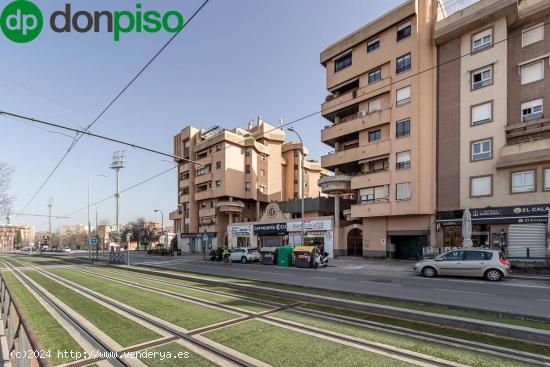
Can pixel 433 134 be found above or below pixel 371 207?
above

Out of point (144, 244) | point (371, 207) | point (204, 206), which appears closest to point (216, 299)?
point (371, 207)

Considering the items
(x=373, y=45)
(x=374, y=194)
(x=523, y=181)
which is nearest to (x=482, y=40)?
(x=373, y=45)

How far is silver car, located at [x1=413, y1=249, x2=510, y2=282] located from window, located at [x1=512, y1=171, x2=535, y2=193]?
9.54 m

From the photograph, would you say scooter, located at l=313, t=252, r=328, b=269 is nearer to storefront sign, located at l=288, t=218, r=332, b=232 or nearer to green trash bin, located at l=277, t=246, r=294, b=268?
green trash bin, located at l=277, t=246, r=294, b=268

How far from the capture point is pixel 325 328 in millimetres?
6641

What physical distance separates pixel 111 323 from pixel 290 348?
433 cm

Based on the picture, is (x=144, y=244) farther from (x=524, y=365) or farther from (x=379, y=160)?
(x=524, y=365)

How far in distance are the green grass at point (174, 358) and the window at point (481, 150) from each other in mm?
27165

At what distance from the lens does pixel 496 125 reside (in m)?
25.2

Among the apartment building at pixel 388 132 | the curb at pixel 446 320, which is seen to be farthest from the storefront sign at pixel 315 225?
the curb at pixel 446 320

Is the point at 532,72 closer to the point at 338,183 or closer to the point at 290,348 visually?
the point at 338,183

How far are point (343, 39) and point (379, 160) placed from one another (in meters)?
13.8

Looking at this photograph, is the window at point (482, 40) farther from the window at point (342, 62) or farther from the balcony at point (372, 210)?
the balcony at point (372, 210)

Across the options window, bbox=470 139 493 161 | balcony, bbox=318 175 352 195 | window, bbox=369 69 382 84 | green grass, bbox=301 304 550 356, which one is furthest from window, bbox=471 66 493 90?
green grass, bbox=301 304 550 356
